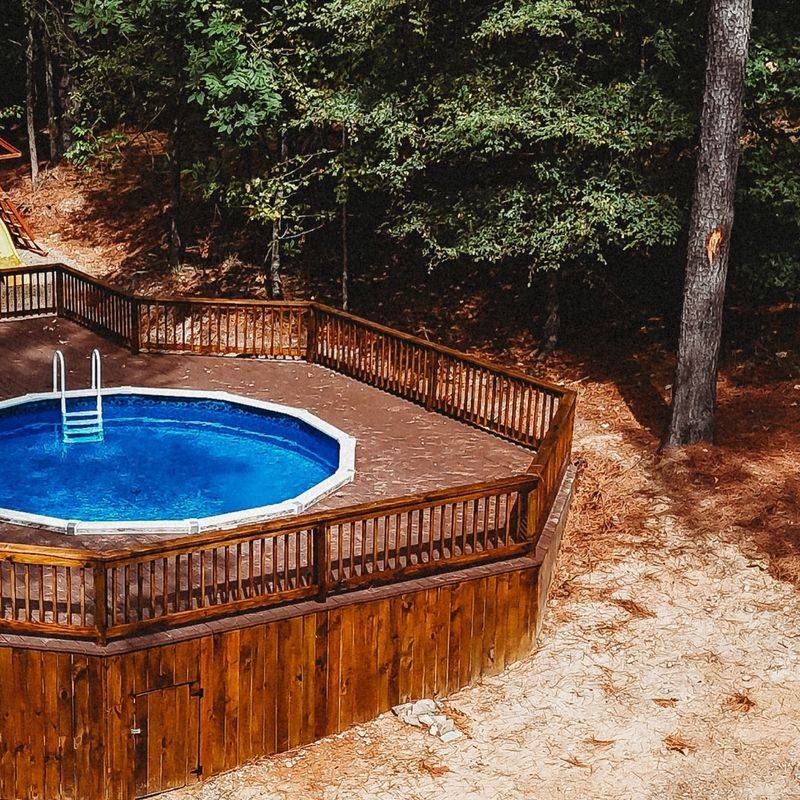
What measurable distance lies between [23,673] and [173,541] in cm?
156

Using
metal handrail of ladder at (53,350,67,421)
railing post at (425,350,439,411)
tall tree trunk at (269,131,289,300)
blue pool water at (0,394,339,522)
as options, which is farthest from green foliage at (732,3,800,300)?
metal handrail of ladder at (53,350,67,421)

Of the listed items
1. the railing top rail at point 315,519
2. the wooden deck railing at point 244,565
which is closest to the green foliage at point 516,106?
the railing top rail at point 315,519

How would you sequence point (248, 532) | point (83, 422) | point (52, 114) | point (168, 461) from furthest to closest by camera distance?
point (52, 114) < point (83, 422) < point (168, 461) < point (248, 532)

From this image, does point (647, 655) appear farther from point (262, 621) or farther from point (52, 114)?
point (52, 114)

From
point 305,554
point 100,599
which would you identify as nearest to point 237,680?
point 100,599

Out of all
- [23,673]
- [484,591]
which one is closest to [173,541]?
[23,673]

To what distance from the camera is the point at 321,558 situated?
34.1 ft

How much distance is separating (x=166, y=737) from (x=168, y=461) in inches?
224

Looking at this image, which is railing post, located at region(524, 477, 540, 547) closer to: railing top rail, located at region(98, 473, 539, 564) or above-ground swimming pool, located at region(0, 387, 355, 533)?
railing top rail, located at region(98, 473, 539, 564)

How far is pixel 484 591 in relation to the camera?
11148 mm

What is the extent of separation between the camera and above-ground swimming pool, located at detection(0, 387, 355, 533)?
519 inches

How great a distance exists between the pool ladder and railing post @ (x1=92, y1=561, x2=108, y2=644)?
633 centimetres

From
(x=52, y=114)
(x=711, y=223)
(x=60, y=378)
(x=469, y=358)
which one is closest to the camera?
(x=469, y=358)

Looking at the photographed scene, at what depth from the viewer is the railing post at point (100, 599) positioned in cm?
941
